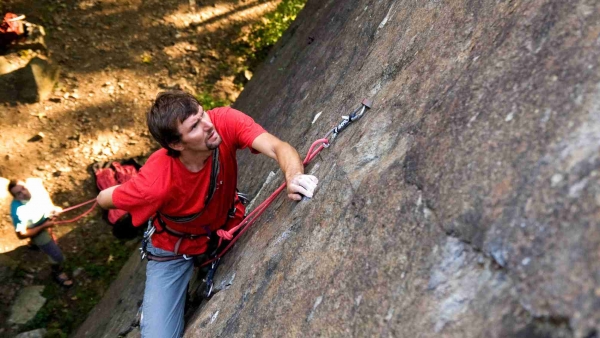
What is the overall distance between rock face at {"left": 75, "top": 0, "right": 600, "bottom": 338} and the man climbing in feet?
1.40

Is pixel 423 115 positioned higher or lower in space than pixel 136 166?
higher

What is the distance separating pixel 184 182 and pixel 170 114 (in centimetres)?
57

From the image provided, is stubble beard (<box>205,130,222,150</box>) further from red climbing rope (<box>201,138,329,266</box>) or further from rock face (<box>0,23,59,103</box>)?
rock face (<box>0,23,59,103</box>)

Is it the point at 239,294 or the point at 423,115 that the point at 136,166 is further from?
the point at 423,115

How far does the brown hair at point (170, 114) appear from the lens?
3502 mm

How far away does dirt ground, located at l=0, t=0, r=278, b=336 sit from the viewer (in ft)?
26.3

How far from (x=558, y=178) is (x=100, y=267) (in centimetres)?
743

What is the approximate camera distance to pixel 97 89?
32.4 feet

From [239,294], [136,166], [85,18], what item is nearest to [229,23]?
[85,18]

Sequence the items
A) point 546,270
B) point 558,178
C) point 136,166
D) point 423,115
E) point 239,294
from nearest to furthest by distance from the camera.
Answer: point 546,270, point 558,178, point 423,115, point 239,294, point 136,166

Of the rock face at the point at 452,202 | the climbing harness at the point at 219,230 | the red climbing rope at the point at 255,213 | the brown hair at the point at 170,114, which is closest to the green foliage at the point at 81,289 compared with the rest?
the climbing harness at the point at 219,230

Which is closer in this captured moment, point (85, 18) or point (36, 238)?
point (36, 238)

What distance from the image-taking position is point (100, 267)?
7.86 meters

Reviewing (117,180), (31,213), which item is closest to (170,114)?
(31,213)
